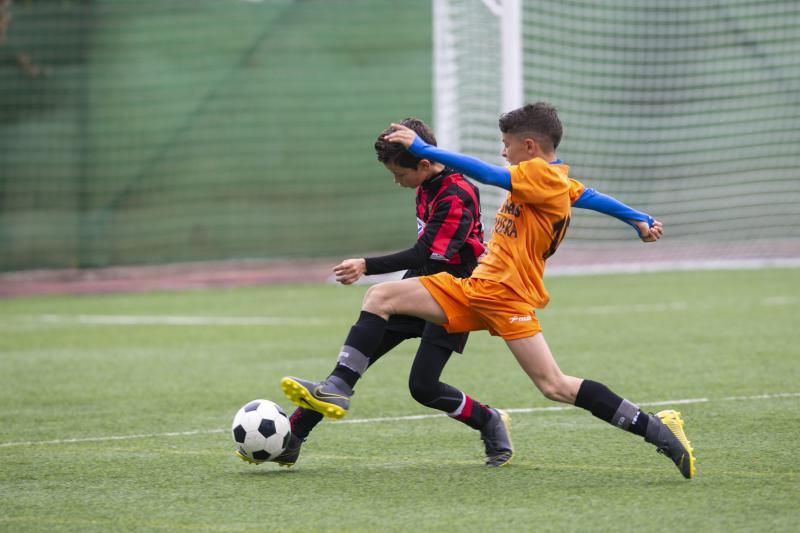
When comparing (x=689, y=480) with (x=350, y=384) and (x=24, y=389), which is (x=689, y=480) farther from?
(x=24, y=389)

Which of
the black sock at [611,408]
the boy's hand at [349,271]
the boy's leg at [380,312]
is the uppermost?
the boy's hand at [349,271]

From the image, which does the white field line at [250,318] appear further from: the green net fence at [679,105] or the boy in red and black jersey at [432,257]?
the boy in red and black jersey at [432,257]

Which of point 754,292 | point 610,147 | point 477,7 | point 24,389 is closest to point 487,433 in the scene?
point 24,389

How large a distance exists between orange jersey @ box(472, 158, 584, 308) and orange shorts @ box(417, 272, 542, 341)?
40mm

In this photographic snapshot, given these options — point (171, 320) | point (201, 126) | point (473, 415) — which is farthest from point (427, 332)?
point (201, 126)

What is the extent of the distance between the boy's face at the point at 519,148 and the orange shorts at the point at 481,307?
1.77 ft

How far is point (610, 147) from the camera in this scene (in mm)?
16625

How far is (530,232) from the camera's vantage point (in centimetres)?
535

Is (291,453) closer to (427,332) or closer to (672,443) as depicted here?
(427,332)

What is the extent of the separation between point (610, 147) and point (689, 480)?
467 inches

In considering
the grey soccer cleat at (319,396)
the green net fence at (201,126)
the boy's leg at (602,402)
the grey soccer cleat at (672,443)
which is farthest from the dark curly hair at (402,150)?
the green net fence at (201,126)

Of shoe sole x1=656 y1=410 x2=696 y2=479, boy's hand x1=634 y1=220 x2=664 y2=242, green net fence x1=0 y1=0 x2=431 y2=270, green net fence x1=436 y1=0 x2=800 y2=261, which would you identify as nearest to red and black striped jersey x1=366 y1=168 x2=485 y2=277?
boy's hand x1=634 y1=220 x2=664 y2=242

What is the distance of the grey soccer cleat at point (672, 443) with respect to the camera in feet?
16.6

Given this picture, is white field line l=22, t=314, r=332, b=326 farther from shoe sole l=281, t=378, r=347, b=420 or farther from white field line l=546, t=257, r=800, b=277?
shoe sole l=281, t=378, r=347, b=420
